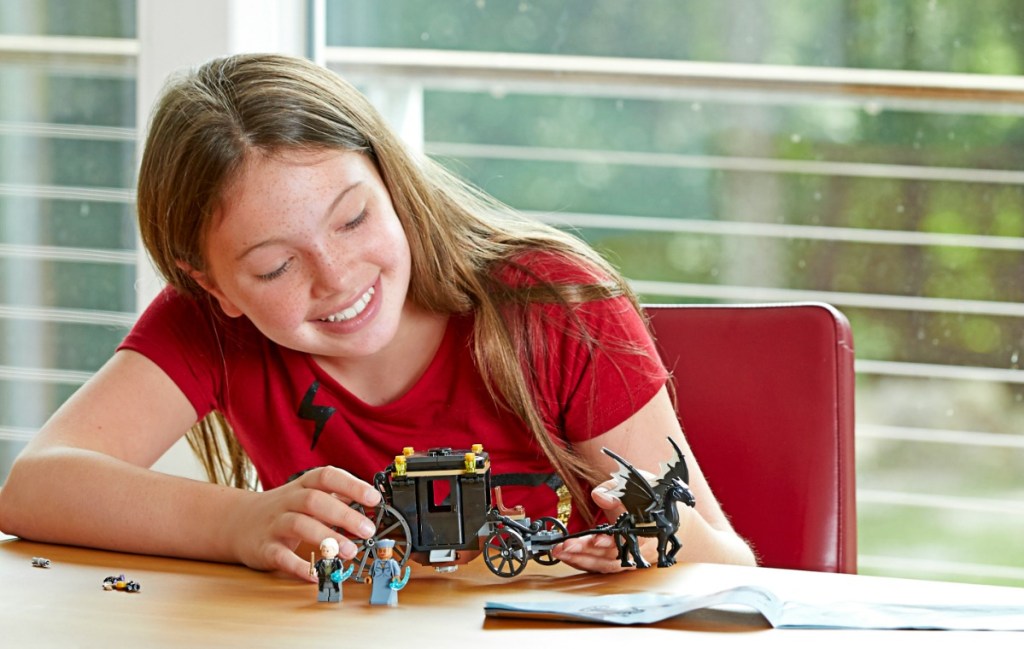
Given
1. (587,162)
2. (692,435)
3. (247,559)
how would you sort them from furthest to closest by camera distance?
(587,162) → (692,435) → (247,559)

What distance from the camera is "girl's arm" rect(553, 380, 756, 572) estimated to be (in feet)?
3.51

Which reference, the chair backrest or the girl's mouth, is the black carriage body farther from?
the chair backrest

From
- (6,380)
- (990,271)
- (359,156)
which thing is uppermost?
(359,156)

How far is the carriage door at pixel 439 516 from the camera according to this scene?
1.04 m

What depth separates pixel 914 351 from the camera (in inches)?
97.1

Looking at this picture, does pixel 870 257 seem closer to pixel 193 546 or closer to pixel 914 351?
pixel 914 351

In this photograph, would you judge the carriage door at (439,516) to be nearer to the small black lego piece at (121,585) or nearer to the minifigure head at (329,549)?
the minifigure head at (329,549)

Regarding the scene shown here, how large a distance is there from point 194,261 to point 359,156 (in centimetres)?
23

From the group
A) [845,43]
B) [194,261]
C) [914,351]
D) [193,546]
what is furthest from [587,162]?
[193,546]

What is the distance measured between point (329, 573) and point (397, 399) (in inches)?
19.0

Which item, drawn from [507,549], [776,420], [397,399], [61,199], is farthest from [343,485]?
[61,199]

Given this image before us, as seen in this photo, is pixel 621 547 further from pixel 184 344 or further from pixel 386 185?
pixel 184 344

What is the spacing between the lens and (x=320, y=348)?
1356 millimetres

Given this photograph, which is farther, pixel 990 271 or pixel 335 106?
pixel 990 271
